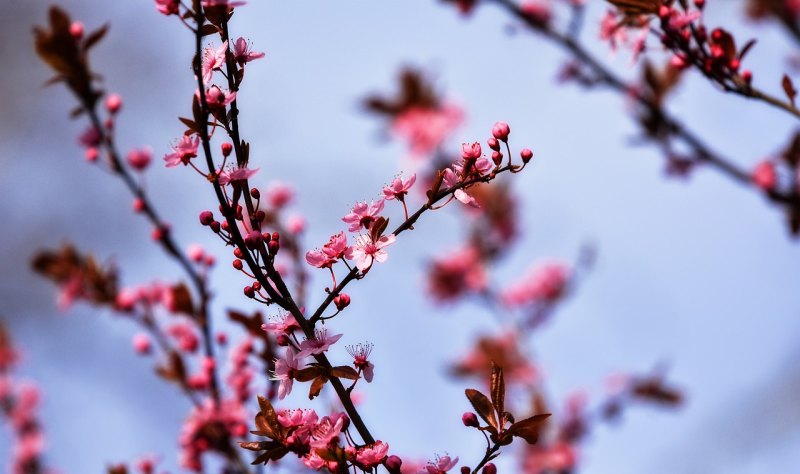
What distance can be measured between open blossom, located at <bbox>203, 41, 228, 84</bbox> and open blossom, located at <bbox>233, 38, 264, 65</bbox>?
0.03 m

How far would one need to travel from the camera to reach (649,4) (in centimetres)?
213

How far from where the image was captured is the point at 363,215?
159 centimetres

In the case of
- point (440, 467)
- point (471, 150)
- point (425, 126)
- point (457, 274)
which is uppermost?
point (425, 126)

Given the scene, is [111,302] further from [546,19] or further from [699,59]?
[546,19]

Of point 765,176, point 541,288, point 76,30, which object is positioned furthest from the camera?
point 541,288

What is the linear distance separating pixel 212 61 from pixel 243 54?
6cm

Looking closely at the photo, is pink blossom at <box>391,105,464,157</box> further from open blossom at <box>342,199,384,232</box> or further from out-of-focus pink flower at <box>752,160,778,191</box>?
open blossom at <box>342,199,384,232</box>

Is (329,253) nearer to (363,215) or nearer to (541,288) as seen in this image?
(363,215)

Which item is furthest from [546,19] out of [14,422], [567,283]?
[14,422]

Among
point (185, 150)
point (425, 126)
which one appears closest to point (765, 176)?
point (185, 150)

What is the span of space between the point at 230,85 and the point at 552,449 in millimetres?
4843

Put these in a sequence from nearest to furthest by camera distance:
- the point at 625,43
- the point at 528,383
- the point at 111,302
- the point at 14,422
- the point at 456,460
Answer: the point at 456,460
the point at 625,43
the point at 111,302
the point at 14,422
the point at 528,383

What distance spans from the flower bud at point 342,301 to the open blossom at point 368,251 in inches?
2.4

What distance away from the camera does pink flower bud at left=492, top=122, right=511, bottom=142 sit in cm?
159
